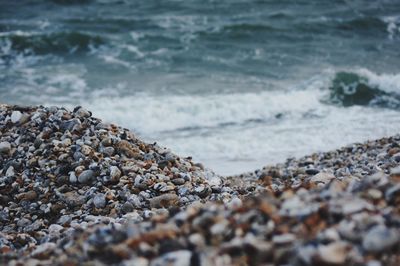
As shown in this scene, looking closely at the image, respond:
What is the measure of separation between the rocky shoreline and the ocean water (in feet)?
11.0

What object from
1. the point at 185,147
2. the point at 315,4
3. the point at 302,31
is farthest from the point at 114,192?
the point at 315,4

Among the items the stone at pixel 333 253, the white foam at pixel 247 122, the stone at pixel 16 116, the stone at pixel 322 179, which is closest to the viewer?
the stone at pixel 333 253

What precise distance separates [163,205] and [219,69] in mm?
13422

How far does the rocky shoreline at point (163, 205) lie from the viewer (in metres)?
2.57

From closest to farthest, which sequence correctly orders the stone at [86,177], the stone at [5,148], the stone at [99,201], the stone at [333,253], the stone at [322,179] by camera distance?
the stone at [333,253] < the stone at [99,201] < the stone at [322,179] < the stone at [86,177] < the stone at [5,148]

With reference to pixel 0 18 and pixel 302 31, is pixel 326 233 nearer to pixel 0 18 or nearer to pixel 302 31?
pixel 302 31

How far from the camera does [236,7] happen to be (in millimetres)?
24625

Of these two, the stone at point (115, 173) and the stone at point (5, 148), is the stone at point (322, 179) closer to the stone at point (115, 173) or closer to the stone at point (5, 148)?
the stone at point (115, 173)

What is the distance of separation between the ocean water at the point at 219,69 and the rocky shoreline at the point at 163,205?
11.0 ft

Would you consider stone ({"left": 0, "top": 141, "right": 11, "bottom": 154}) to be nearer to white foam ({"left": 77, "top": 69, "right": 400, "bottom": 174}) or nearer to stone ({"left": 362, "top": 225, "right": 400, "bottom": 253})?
stone ({"left": 362, "top": 225, "right": 400, "bottom": 253})

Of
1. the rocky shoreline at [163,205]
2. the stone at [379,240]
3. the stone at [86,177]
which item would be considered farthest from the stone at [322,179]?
the stone at [379,240]

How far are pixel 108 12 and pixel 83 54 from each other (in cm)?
495

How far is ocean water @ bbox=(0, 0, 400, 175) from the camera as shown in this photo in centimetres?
1262

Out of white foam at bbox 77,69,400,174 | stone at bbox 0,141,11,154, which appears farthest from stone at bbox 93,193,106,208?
white foam at bbox 77,69,400,174
